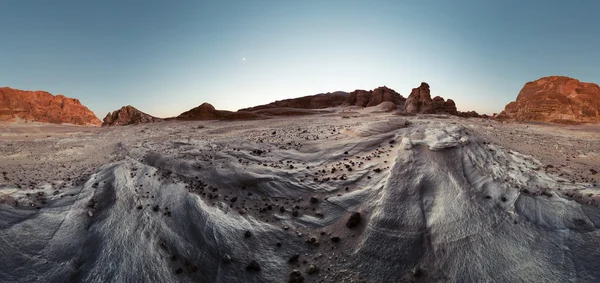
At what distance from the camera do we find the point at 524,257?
533 cm

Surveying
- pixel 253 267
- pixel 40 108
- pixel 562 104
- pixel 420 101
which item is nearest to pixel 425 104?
pixel 420 101

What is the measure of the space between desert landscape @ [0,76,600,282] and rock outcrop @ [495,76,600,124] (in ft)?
183

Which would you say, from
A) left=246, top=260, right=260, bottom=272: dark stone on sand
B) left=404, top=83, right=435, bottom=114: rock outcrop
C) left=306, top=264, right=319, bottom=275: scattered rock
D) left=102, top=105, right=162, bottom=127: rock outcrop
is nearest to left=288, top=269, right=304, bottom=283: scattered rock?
left=306, top=264, right=319, bottom=275: scattered rock

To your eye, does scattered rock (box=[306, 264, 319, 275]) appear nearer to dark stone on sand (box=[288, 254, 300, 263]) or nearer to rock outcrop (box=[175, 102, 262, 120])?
dark stone on sand (box=[288, 254, 300, 263])

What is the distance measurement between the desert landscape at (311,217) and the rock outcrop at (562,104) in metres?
55.6

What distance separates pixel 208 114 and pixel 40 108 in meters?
100

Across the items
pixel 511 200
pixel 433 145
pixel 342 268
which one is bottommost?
pixel 342 268

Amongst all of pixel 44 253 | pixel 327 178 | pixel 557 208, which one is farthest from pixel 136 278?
pixel 557 208

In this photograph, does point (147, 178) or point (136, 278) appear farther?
point (147, 178)

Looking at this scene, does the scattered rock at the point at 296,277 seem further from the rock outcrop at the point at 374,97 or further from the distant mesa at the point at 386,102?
the rock outcrop at the point at 374,97

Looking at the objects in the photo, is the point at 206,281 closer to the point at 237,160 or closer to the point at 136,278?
the point at 136,278

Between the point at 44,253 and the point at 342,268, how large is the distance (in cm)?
594

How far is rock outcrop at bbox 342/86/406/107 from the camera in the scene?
2914 inches

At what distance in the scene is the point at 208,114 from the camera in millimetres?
37625
